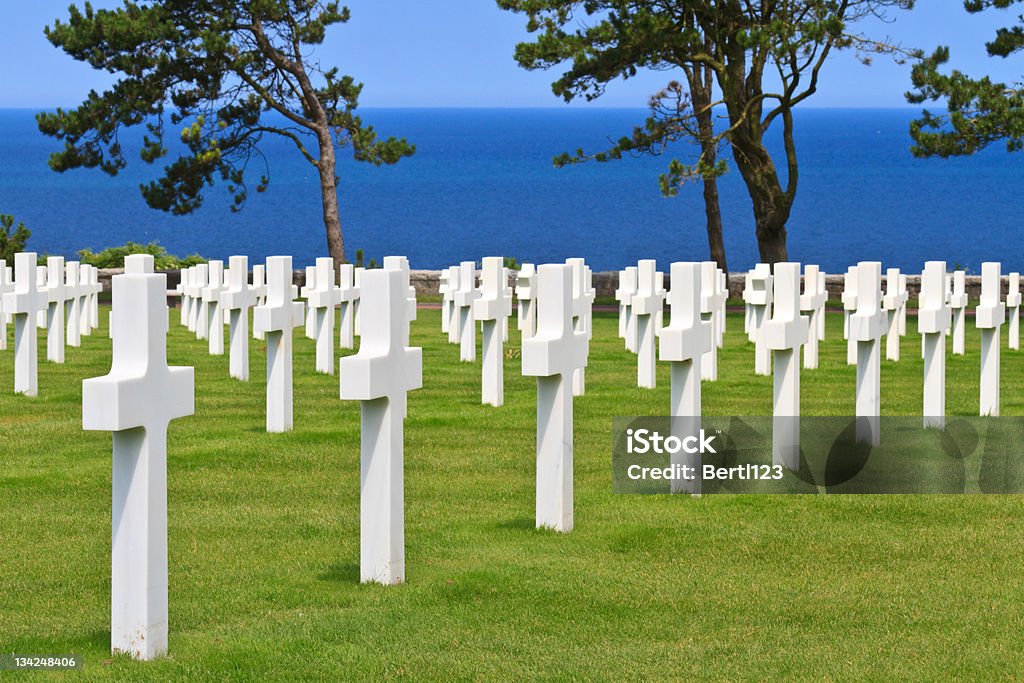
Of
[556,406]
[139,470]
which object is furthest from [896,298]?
[139,470]

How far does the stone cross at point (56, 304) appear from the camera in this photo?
14.1 m

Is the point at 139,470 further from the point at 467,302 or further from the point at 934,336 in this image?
the point at 467,302

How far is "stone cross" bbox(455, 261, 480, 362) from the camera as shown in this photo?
47.0ft

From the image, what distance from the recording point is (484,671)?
4.61m

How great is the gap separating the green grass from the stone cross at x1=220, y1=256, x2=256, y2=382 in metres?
2.50

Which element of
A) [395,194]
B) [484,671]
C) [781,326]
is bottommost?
[484,671]

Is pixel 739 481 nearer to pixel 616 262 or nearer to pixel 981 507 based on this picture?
pixel 981 507

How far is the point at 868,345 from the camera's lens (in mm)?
8523

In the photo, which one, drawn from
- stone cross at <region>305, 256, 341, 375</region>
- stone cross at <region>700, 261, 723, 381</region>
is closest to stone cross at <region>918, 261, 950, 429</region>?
stone cross at <region>700, 261, 723, 381</region>

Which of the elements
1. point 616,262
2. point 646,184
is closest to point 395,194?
point 646,184

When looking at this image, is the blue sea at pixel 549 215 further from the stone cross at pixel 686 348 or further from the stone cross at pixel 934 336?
the stone cross at pixel 686 348

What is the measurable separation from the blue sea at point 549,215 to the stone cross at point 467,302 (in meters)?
58.9

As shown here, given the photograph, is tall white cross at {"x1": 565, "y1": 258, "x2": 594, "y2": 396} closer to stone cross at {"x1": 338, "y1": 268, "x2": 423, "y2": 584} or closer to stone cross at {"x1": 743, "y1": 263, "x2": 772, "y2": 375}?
stone cross at {"x1": 743, "y1": 263, "x2": 772, "y2": 375}

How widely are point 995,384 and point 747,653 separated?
601cm
